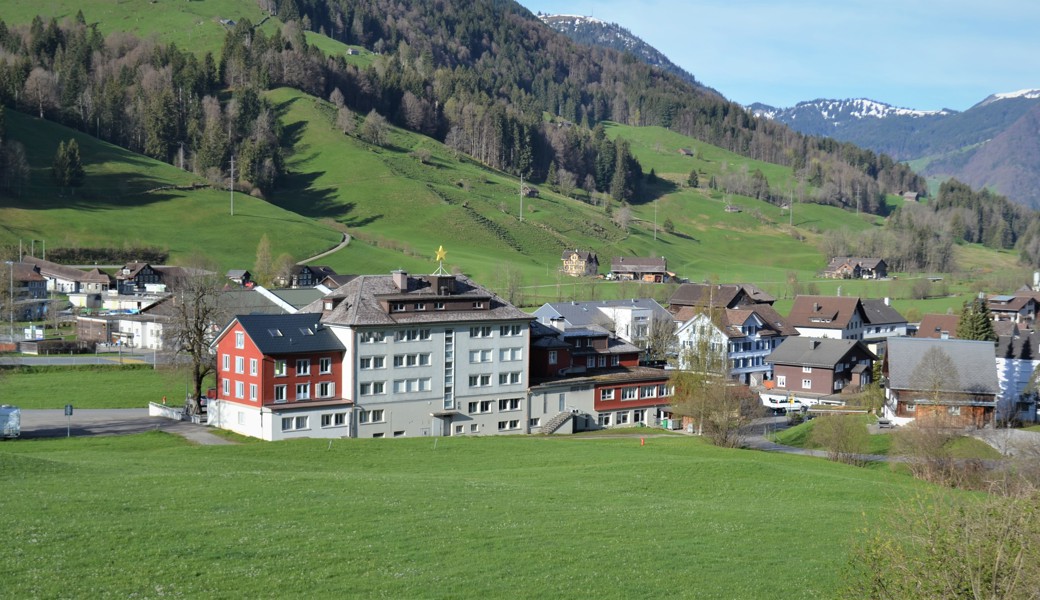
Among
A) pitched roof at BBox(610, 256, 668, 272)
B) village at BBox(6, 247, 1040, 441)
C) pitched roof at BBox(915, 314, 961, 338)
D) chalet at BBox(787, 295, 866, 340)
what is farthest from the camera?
pitched roof at BBox(610, 256, 668, 272)

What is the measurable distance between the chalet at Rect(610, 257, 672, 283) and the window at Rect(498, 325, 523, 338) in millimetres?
92390

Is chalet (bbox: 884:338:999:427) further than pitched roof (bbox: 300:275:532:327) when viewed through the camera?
Yes

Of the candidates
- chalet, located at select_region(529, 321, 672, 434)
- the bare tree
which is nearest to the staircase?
chalet, located at select_region(529, 321, 672, 434)

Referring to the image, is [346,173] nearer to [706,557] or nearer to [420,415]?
[420,415]

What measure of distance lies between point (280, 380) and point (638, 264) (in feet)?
364

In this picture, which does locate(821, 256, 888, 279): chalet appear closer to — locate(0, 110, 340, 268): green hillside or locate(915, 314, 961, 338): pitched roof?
locate(915, 314, 961, 338): pitched roof

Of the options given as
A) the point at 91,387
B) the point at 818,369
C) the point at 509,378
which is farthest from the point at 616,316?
the point at 91,387

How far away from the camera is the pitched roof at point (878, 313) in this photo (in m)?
109

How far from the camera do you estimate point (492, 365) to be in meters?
64.2

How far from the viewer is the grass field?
1858cm

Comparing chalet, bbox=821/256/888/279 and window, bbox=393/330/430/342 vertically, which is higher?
chalet, bbox=821/256/888/279

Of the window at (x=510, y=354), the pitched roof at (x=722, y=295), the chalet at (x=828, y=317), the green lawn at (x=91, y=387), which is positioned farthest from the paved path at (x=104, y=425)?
the chalet at (x=828, y=317)

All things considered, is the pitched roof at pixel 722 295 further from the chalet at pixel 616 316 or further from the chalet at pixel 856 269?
the chalet at pixel 856 269

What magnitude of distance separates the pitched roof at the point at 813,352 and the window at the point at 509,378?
2934cm
